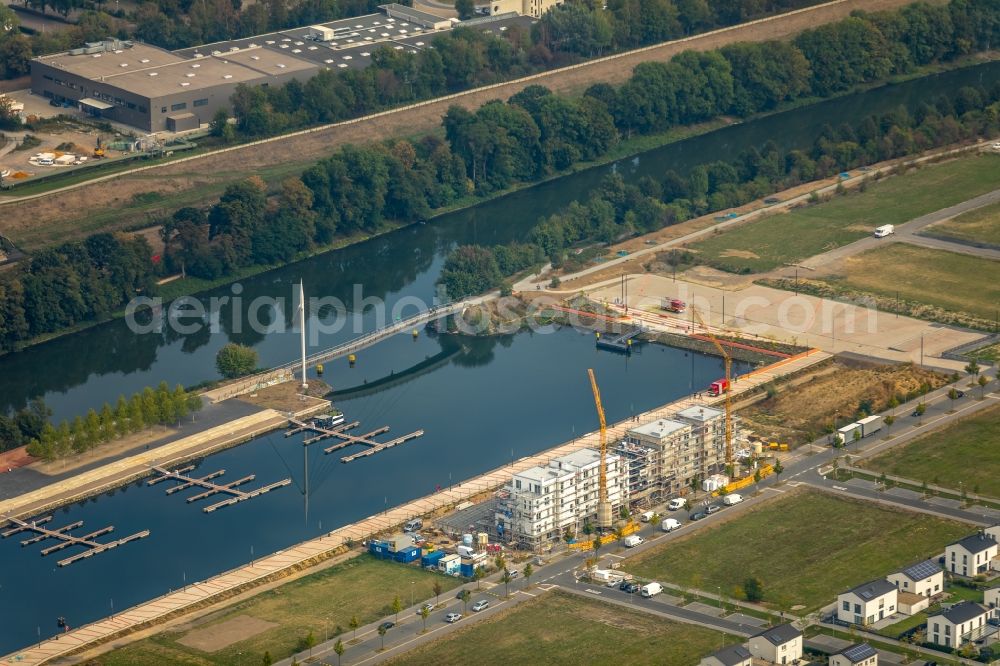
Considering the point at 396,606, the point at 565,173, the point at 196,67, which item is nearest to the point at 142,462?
the point at 396,606

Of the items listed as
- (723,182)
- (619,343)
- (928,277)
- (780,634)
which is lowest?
(619,343)

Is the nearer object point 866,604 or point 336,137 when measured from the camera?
point 866,604

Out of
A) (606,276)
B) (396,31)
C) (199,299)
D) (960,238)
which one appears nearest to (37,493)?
(199,299)

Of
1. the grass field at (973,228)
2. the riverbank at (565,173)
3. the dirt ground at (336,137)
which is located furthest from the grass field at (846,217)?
the dirt ground at (336,137)

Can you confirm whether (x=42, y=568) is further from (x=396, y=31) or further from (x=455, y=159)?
(x=396, y=31)

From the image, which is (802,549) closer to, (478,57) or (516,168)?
(516,168)
